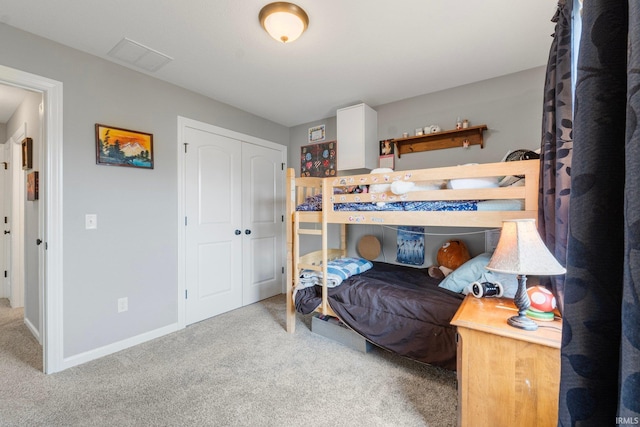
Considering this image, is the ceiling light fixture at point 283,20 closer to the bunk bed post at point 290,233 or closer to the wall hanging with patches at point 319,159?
the bunk bed post at point 290,233

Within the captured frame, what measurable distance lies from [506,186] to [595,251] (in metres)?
1.57

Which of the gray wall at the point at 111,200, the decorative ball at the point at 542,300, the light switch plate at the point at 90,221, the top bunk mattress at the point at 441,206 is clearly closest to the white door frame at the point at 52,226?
the gray wall at the point at 111,200

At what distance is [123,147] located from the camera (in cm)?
236

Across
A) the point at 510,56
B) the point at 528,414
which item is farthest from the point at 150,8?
the point at 528,414

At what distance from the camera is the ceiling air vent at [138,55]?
208 cm

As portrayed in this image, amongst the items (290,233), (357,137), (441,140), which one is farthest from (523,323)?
(357,137)

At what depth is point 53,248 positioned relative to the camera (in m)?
2.02

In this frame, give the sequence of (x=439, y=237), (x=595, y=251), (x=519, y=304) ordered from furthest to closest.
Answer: (x=439, y=237)
(x=519, y=304)
(x=595, y=251)

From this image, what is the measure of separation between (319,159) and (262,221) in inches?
43.2

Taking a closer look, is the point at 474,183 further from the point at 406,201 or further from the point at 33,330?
the point at 33,330

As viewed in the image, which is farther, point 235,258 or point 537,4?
point 235,258

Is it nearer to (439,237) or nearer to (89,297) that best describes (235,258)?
(89,297)

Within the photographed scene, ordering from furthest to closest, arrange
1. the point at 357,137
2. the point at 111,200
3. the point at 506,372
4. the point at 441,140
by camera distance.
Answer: the point at 357,137, the point at 441,140, the point at 111,200, the point at 506,372

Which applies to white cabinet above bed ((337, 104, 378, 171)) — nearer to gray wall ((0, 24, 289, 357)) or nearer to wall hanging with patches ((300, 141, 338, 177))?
wall hanging with patches ((300, 141, 338, 177))
